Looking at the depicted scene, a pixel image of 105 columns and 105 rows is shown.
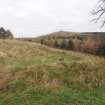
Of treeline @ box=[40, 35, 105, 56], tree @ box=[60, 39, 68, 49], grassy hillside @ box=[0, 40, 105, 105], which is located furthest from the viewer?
tree @ box=[60, 39, 68, 49]

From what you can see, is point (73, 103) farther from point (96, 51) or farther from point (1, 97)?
point (96, 51)

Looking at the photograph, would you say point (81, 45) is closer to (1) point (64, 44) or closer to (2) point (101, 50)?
(1) point (64, 44)

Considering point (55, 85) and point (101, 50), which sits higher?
point (55, 85)

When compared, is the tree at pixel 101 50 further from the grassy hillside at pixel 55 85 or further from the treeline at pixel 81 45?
the grassy hillside at pixel 55 85

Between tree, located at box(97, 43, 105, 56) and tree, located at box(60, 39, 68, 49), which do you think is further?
tree, located at box(60, 39, 68, 49)

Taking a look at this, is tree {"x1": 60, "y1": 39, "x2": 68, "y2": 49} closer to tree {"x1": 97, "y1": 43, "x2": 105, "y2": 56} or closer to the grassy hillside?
tree {"x1": 97, "y1": 43, "x2": 105, "y2": 56}

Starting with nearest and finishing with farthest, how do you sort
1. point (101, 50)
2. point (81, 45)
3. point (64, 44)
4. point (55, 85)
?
point (55, 85)
point (101, 50)
point (81, 45)
point (64, 44)

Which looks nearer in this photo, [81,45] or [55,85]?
[55,85]

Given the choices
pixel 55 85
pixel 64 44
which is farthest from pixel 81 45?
pixel 55 85

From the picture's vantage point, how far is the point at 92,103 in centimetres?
999

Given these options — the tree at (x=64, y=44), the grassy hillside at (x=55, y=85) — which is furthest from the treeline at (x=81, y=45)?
the grassy hillside at (x=55, y=85)

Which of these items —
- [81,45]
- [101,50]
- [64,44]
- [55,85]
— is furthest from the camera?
[64,44]

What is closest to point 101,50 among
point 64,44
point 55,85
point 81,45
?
point 81,45

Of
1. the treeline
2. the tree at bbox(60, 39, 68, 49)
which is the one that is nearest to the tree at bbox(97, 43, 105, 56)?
the treeline
